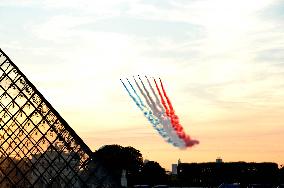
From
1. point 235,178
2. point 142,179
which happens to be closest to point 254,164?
point 235,178

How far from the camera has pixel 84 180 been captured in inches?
2344

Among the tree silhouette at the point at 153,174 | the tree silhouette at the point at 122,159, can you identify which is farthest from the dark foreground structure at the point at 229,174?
the tree silhouette at the point at 122,159

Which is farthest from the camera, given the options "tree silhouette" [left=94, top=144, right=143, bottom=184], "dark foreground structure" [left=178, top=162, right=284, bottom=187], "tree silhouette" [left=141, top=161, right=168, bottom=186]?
"tree silhouette" [left=94, top=144, right=143, bottom=184]

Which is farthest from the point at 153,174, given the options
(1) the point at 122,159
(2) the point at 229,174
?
(2) the point at 229,174

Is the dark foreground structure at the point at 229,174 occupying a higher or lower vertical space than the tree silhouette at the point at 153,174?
lower

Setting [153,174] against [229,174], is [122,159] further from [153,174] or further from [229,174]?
[229,174]

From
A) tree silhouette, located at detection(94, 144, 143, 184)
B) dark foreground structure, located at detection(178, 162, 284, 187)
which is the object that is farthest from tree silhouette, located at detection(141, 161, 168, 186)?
dark foreground structure, located at detection(178, 162, 284, 187)

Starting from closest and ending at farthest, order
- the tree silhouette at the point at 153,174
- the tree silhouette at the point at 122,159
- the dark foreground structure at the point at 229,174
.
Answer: the dark foreground structure at the point at 229,174
the tree silhouette at the point at 153,174
the tree silhouette at the point at 122,159

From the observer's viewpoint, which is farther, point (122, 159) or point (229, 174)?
point (122, 159)

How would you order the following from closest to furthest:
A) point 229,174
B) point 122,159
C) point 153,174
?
point 229,174 → point 153,174 → point 122,159

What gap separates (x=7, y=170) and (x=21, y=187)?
219cm

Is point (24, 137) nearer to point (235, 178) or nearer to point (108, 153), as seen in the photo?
point (235, 178)

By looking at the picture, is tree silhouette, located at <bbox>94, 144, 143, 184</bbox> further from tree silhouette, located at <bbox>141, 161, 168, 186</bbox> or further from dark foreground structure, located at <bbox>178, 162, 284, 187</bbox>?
dark foreground structure, located at <bbox>178, 162, 284, 187</bbox>

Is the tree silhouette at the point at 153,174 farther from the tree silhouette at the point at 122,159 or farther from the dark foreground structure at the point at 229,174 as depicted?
the dark foreground structure at the point at 229,174
